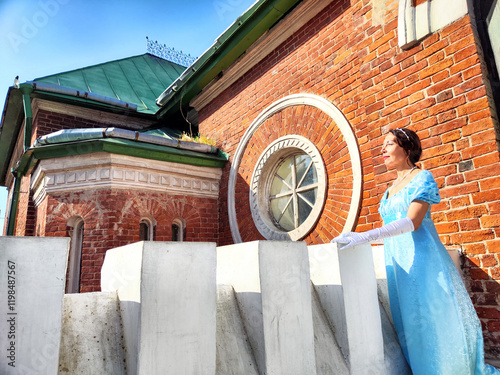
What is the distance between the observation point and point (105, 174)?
4906mm

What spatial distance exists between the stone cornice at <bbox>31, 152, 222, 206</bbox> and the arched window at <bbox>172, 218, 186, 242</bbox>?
50 centimetres

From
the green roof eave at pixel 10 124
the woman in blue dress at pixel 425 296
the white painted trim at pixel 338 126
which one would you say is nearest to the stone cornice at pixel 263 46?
the white painted trim at pixel 338 126

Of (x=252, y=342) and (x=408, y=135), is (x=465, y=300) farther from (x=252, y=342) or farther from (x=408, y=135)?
(x=252, y=342)

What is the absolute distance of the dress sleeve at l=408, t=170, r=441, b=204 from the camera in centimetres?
184

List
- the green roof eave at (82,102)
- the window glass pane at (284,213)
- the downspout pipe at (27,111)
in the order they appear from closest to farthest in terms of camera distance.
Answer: the window glass pane at (284,213), the downspout pipe at (27,111), the green roof eave at (82,102)

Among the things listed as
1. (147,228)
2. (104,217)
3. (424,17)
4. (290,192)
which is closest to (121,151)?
(104,217)

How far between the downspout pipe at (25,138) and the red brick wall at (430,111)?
499 centimetres

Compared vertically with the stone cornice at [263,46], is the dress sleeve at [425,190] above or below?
below

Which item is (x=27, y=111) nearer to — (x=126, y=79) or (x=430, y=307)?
(x=126, y=79)

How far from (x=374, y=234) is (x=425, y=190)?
1.33 ft

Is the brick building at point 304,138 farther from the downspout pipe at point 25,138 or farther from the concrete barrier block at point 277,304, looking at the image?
the concrete barrier block at point 277,304

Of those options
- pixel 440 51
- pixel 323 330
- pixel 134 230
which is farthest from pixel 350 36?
pixel 134 230

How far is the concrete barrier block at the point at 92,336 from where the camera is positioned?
1174 millimetres

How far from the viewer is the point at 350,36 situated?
12.5 ft
